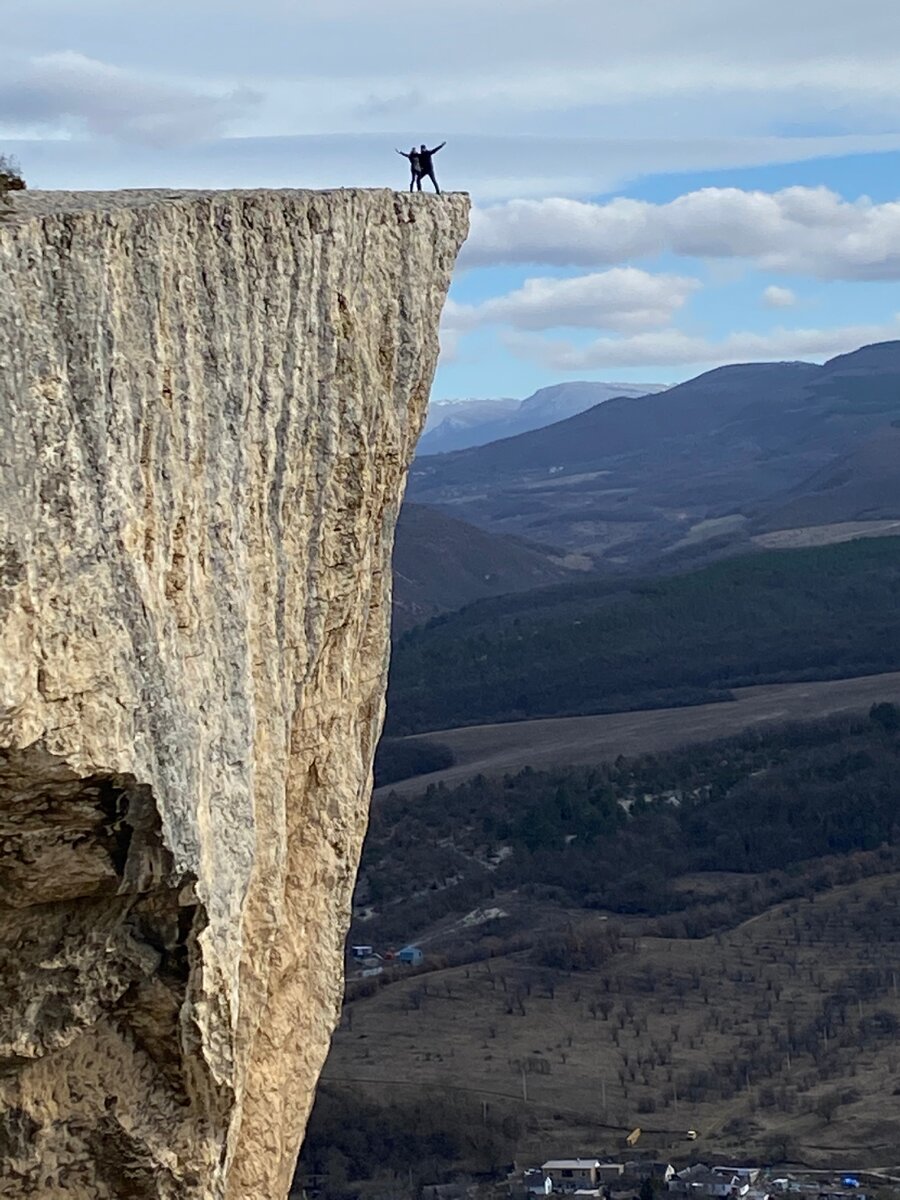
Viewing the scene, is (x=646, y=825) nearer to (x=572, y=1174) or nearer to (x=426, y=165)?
(x=572, y=1174)

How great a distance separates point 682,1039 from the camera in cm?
3912

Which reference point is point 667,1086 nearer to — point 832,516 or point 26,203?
point 26,203

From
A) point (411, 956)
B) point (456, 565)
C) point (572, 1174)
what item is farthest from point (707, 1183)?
point (456, 565)

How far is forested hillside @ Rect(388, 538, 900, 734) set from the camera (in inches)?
2857

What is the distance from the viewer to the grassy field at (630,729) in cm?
6138

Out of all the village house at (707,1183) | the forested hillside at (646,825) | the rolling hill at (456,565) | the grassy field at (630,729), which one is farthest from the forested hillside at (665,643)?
the village house at (707,1183)

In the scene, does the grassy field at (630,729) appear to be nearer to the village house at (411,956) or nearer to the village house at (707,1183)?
the village house at (411,956)

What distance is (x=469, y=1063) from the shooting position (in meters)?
37.5

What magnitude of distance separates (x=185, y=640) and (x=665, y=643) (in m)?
71.8

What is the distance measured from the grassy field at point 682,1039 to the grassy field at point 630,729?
45.4ft

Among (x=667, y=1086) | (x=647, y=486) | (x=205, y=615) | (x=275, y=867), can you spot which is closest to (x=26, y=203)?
(x=205, y=615)

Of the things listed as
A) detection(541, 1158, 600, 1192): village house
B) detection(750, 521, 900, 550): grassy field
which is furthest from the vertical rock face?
detection(750, 521, 900, 550): grassy field

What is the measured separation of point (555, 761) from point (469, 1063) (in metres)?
24.4

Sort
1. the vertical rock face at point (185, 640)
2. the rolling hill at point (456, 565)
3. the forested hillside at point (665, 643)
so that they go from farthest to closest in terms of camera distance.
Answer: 1. the rolling hill at point (456, 565)
2. the forested hillside at point (665, 643)
3. the vertical rock face at point (185, 640)
